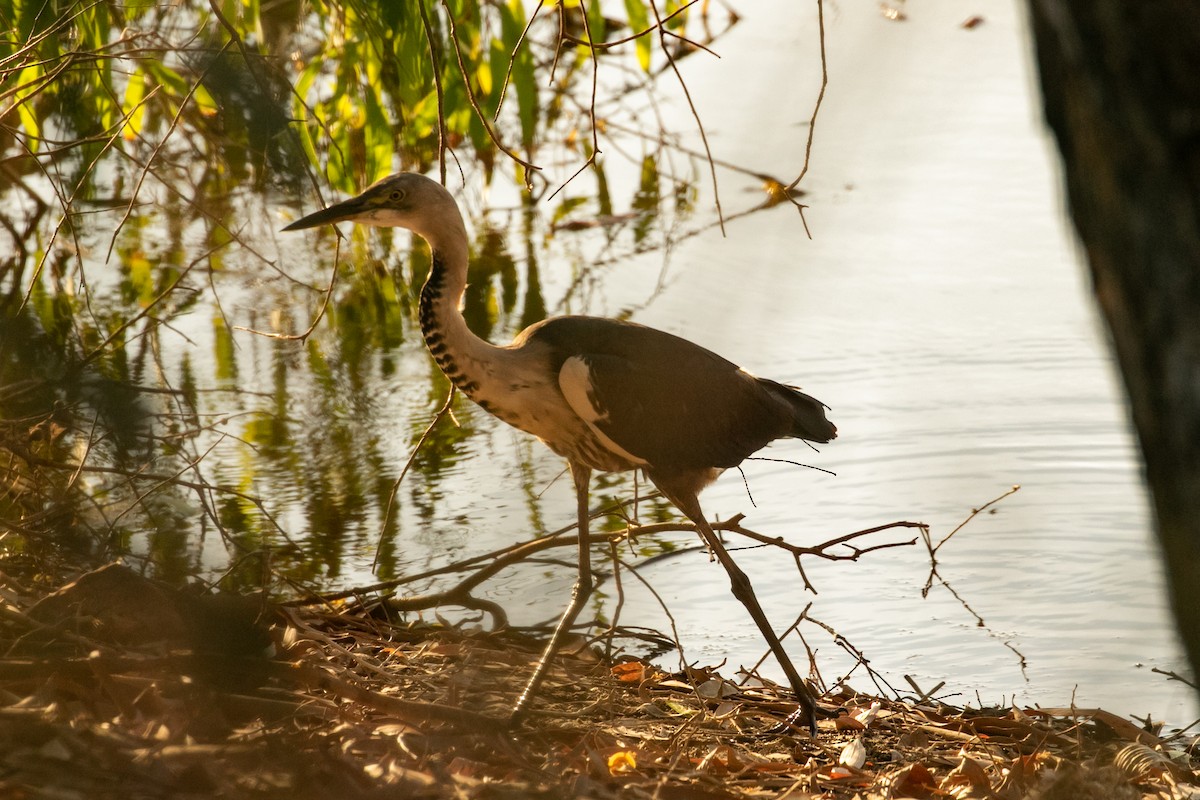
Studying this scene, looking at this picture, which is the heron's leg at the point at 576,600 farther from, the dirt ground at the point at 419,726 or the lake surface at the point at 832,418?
the lake surface at the point at 832,418

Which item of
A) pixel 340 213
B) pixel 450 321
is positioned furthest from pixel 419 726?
pixel 340 213

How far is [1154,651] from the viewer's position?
4309 millimetres

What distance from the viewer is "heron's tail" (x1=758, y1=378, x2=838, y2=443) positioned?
4.39m

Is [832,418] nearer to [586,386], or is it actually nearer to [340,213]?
[586,386]

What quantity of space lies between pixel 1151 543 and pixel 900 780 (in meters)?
2.02

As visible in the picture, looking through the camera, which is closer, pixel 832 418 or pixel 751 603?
pixel 751 603

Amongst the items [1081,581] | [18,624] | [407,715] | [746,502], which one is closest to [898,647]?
[1081,581]

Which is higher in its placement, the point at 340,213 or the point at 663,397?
the point at 340,213

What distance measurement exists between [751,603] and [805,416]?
0.68 m

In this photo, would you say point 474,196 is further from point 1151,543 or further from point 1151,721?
point 1151,543

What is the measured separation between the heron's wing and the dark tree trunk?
105 inches

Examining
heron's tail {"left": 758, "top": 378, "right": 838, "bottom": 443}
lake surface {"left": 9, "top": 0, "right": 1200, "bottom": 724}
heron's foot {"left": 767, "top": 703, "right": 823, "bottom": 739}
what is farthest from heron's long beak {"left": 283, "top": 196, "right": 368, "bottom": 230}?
heron's foot {"left": 767, "top": 703, "right": 823, "bottom": 739}

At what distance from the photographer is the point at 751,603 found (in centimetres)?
413

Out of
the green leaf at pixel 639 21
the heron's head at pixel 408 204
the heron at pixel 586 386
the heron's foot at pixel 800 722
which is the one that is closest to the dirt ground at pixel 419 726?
the heron's foot at pixel 800 722
